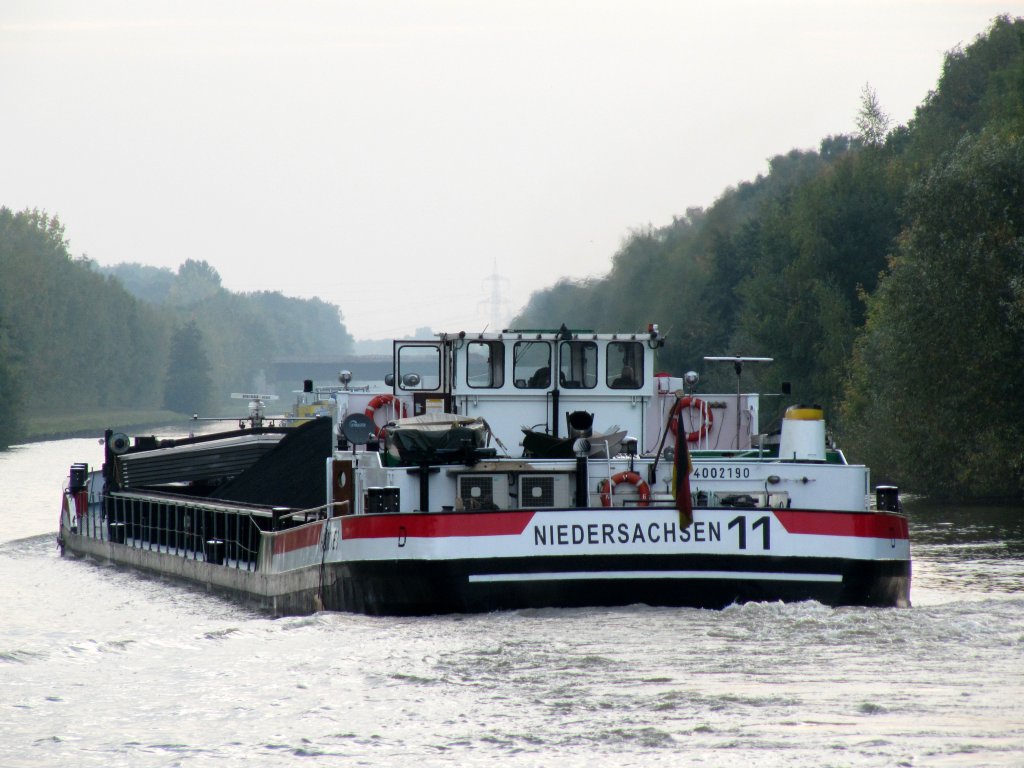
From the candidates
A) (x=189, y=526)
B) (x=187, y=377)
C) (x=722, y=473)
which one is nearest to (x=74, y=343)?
(x=187, y=377)

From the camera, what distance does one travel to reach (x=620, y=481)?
69.7 feet

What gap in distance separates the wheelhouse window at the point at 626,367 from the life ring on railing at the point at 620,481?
2.97 meters

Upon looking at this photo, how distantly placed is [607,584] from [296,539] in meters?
5.48

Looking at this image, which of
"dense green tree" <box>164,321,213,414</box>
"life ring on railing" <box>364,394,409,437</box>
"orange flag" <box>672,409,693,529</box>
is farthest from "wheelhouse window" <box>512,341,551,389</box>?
"dense green tree" <box>164,321,213,414</box>

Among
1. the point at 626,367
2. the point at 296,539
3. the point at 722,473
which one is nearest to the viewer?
the point at 722,473

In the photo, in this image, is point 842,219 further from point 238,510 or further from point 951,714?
point 951,714

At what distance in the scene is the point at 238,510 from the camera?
2620 cm

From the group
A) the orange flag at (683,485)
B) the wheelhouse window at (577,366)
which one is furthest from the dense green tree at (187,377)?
the orange flag at (683,485)

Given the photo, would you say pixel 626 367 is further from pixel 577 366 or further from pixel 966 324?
pixel 966 324

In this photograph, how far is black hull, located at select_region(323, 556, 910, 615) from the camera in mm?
19047

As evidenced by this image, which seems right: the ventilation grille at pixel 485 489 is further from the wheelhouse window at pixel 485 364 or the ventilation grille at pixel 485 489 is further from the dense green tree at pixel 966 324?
the dense green tree at pixel 966 324

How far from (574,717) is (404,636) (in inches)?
186

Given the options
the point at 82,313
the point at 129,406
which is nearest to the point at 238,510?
the point at 82,313

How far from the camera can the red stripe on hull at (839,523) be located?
757 inches
